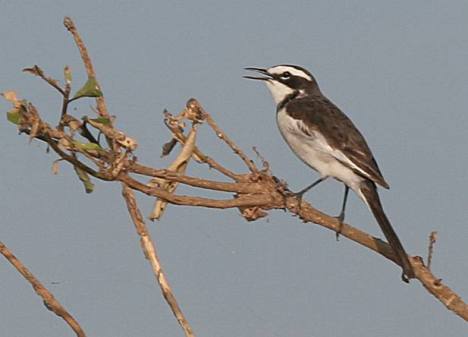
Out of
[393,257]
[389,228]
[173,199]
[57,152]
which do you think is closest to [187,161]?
[173,199]

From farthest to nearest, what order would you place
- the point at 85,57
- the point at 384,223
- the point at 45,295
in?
the point at 384,223 < the point at 85,57 < the point at 45,295

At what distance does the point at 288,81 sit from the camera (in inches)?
342

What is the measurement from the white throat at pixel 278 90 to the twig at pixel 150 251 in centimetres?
511

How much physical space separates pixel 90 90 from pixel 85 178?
1.02 feet

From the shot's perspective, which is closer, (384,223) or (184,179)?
(184,179)

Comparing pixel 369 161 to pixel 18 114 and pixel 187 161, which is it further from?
pixel 18 114

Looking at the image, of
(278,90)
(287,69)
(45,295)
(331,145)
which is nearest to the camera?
(45,295)

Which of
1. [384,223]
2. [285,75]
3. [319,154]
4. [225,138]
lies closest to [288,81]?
[285,75]

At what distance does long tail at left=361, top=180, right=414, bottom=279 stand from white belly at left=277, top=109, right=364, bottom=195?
101 mm

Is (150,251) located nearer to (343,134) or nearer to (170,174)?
(170,174)

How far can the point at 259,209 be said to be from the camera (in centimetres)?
401

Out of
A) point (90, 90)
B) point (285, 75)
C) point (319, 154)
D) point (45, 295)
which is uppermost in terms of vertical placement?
point (285, 75)

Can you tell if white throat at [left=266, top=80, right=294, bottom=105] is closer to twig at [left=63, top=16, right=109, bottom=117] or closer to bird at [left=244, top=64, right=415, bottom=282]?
bird at [left=244, top=64, right=415, bottom=282]

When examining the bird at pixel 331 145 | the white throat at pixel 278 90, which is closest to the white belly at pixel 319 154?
the bird at pixel 331 145
